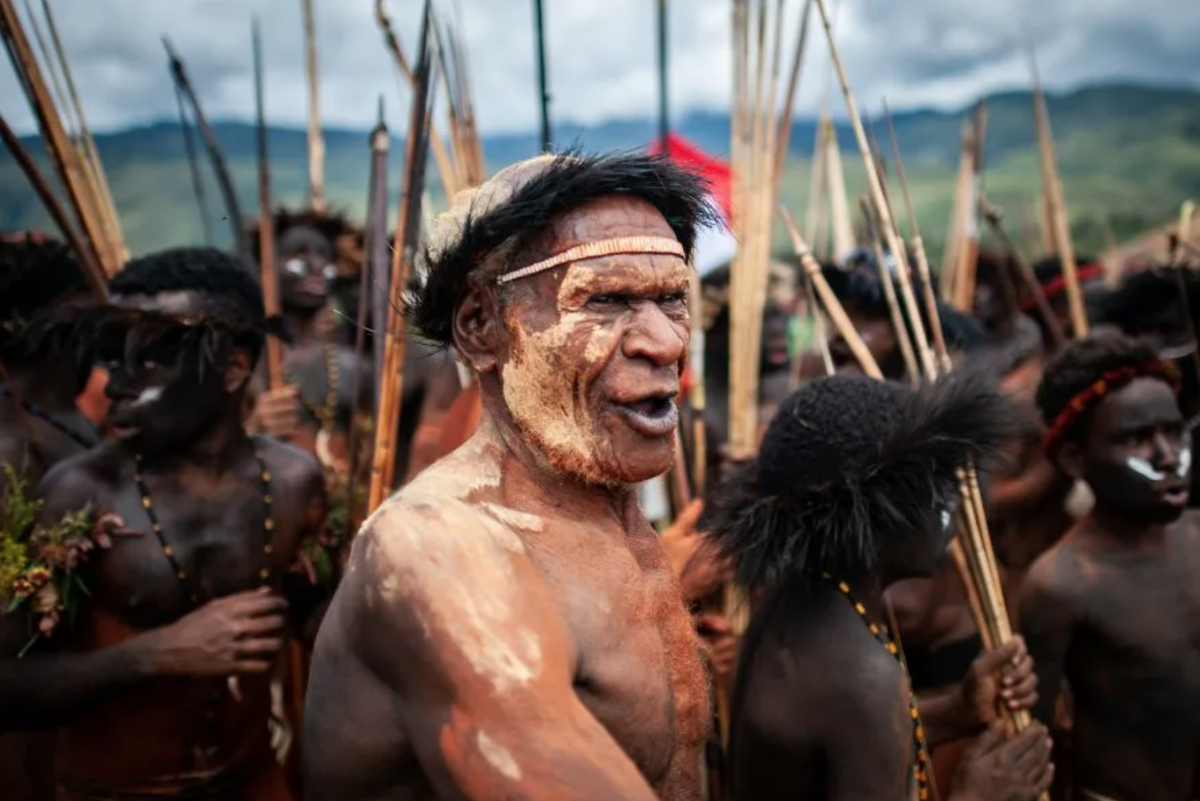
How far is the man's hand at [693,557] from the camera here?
2.71 metres

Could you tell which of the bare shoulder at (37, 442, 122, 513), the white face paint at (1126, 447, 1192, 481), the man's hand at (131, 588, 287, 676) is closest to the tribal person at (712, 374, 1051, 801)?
the white face paint at (1126, 447, 1192, 481)

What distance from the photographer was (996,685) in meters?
2.71

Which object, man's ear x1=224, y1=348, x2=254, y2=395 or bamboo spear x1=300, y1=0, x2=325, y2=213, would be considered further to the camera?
bamboo spear x1=300, y1=0, x2=325, y2=213

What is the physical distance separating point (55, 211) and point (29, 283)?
2.79 feet

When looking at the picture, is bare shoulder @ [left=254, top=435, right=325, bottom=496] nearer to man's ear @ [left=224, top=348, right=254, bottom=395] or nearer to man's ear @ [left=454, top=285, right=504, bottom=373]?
man's ear @ [left=224, top=348, right=254, bottom=395]

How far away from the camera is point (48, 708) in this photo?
2617mm

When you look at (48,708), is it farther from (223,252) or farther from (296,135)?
(296,135)

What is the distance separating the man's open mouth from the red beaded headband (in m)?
2.12

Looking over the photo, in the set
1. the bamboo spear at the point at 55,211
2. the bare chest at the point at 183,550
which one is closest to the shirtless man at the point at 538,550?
the bare chest at the point at 183,550

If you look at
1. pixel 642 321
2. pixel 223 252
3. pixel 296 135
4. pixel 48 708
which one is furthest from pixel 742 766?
pixel 296 135

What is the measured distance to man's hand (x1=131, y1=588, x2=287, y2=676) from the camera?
2.65 metres

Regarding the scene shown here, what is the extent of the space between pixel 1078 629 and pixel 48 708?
9.08 feet

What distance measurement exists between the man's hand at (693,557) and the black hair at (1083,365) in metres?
1.19

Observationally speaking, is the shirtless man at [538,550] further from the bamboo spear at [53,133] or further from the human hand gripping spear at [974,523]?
the bamboo spear at [53,133]
